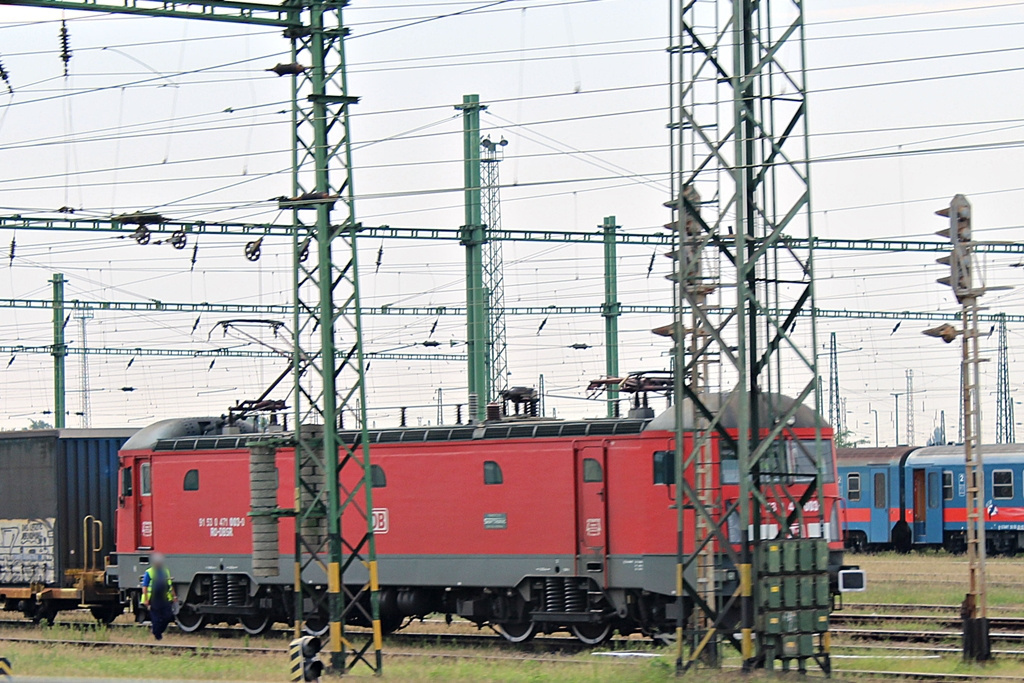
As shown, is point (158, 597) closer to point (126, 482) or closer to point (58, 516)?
point (126, 482)

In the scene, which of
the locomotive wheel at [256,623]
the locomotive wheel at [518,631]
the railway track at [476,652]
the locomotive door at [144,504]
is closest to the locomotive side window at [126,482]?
the locomotive door at [144,504]

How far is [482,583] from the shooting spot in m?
23.1

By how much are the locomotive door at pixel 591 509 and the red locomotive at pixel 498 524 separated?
2cm

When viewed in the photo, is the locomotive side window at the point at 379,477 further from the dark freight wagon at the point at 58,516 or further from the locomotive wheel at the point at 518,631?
the dark freight wagon at the point at 58,516

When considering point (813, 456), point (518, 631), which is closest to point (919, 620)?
point (813, 456)

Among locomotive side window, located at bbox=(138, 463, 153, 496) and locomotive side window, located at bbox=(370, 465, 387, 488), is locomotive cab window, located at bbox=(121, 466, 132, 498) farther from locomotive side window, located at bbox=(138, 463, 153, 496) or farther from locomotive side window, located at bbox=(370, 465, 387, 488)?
locomotive side window, located at bbox=(370, 465, 387, 488)

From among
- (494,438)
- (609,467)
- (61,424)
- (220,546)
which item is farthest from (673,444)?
(61,424)

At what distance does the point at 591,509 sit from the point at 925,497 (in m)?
22.7

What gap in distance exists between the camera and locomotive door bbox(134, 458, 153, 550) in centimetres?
2720

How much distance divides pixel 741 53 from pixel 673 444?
6.79 meters

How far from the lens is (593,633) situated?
2262 centimetres

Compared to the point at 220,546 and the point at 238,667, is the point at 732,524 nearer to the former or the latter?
the point at 238,667

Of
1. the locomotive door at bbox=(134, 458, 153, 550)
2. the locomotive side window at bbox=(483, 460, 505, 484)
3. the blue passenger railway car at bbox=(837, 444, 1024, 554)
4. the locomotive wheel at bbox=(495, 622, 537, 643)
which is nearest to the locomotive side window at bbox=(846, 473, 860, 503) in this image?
the blue passenger railway car at bbox=(837, 444, 1024, 554)

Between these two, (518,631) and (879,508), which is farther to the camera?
(879,508)
